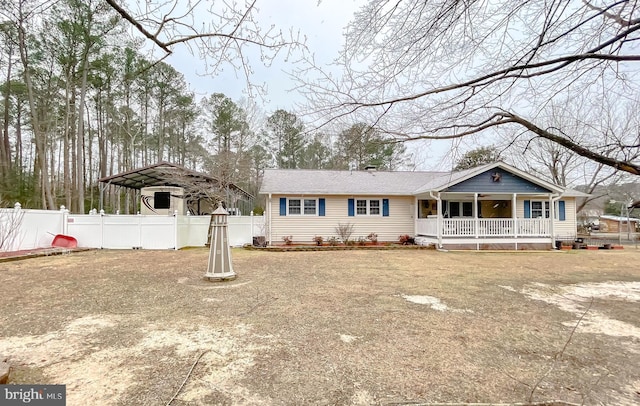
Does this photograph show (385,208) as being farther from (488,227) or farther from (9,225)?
(9,225)

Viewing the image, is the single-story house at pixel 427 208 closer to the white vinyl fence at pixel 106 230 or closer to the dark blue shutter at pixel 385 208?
the dark blue shutter at pixel 385 208

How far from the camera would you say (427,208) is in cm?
1588

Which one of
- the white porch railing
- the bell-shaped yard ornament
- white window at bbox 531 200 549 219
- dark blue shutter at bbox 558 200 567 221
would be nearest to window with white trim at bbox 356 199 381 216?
the white porch railing

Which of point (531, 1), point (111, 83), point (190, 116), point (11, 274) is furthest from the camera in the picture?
point (190, 116)

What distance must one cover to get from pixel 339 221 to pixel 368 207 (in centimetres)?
162

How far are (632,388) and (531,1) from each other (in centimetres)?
338

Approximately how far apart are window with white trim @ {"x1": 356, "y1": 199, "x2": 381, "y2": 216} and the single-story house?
5cm

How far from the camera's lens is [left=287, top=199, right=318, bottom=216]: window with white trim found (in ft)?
48.5

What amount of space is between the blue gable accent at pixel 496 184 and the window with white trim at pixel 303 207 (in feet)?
20.0

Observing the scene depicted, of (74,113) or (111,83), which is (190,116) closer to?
(111,83)

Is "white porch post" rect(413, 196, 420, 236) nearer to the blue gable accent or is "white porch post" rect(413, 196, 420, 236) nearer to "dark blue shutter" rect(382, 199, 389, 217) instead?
"dark blue shutter" rect(382, 199, 389, 217)

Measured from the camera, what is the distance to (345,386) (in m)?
2.65

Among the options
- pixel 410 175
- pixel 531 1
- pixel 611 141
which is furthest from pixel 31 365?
pixel 410 175

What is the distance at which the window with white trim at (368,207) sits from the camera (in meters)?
15.2
